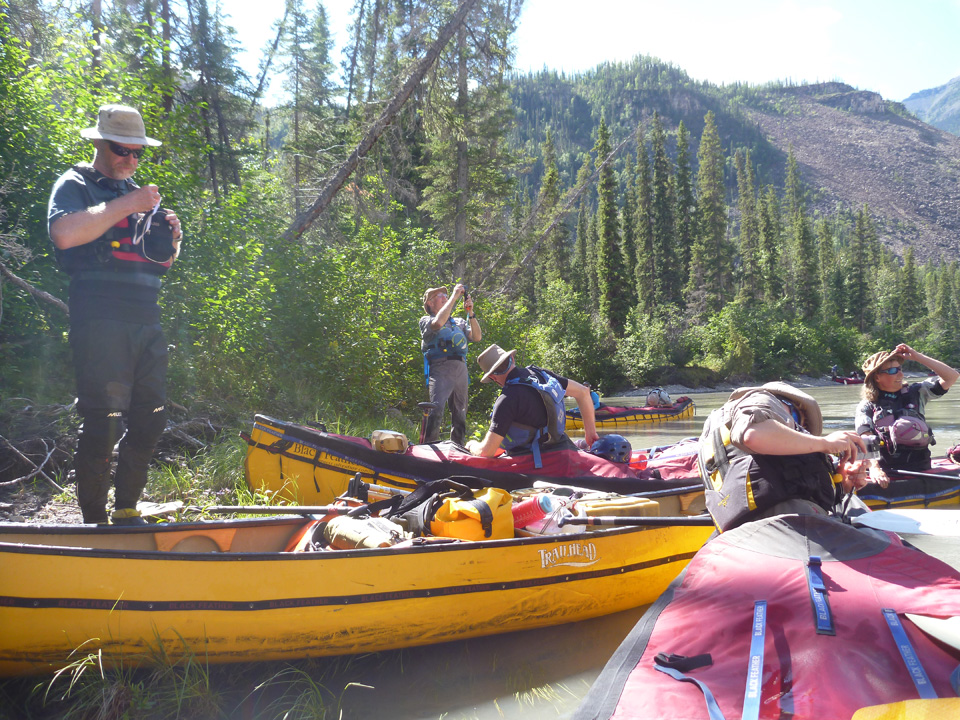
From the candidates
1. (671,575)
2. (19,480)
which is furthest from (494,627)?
(19,480)

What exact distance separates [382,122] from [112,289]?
9292 millimetres

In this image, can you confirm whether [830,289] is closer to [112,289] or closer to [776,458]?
[776,458]

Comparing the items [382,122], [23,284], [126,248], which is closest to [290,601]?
[126,248]

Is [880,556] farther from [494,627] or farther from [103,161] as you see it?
[103,161]

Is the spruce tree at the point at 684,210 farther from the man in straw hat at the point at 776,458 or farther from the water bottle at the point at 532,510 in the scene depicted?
the man in straw hat at the point at 776,458

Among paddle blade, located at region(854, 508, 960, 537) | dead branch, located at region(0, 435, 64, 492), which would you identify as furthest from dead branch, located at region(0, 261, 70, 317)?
paddle blade, located at region(854, 508, 960, 537)

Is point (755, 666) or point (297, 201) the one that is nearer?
point (755, 666)

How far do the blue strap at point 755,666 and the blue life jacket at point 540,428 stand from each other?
3.19m

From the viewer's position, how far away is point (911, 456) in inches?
274

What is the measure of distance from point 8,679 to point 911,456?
7.91 m

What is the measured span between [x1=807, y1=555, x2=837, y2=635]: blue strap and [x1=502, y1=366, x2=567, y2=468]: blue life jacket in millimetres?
3102

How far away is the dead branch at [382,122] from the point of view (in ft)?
39.0

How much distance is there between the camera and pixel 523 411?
5.88m

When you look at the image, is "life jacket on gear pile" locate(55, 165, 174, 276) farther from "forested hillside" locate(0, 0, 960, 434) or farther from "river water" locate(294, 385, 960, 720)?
"forested hillside" locate(0, 0, 960, 434)
